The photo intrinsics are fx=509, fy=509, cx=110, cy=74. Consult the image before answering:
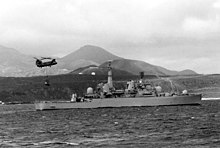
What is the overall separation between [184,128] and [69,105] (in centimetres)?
11052

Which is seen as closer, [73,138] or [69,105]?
[73,138]

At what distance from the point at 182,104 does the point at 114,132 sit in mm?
104358

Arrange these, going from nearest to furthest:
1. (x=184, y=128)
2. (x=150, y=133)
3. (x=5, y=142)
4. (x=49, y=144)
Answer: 1. (x=49, y=144)
2. (x=5, y=142)
3. (x=150, y=133)
4. (x=184, y=128)

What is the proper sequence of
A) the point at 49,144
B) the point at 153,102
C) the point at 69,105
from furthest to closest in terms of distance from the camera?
1. the point at 69,105
2. the point at 153,102
3. the point at 49,144

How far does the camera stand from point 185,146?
5641 centimetres

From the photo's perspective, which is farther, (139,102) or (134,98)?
(139,102)

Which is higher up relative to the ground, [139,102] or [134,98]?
[134,98]

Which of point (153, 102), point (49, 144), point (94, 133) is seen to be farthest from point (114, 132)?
point (153, 102)

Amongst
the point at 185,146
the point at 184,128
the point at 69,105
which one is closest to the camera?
the point at 185,146

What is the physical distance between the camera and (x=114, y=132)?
245 ft

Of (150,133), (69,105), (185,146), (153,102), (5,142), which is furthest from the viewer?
(69,105)

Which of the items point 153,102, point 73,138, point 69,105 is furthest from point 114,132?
point 69,105

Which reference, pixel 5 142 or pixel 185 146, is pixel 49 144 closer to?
pixel 5 142

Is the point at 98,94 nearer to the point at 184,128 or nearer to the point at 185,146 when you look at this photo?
the point at 184,128
